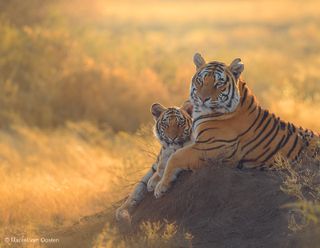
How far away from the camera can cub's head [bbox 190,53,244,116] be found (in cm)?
904

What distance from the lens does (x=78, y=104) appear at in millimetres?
19062

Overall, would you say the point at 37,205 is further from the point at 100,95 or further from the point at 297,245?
the point at 100,95

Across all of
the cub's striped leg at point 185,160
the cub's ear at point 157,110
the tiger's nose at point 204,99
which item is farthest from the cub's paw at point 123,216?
the tiger's nose at point 204,99

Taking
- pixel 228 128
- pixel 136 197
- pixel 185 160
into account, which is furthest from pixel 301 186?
pixel 136 197

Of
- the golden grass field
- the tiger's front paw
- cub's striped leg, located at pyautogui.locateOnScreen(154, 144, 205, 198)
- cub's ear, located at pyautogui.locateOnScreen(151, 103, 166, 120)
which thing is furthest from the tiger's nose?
the golden grass field

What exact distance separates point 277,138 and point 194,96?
0.93 meters

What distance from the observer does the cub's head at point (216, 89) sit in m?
9.04

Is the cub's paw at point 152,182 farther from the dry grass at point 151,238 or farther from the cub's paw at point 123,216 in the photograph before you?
the dry grass at point 151,238

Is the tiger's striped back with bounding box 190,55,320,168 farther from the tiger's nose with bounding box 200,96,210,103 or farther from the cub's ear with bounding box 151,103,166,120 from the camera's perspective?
the cub's ear with bounding box 151,103,166,120

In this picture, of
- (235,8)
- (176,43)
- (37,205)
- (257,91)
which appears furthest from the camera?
(235,8)

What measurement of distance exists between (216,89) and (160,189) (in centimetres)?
118

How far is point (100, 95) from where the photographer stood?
19047 mm

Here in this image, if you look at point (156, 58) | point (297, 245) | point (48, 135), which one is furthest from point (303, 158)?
point (156, 58)

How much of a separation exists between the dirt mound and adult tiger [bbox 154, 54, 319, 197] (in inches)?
6.3
